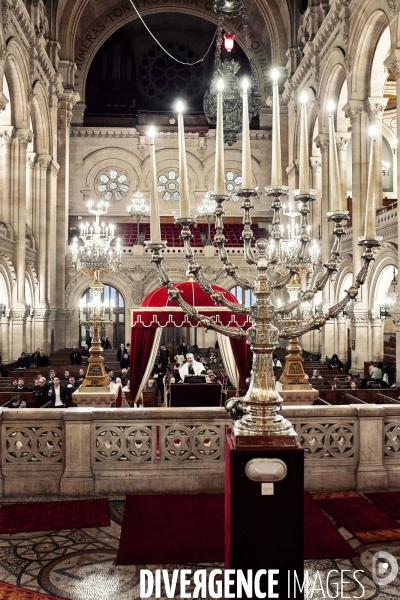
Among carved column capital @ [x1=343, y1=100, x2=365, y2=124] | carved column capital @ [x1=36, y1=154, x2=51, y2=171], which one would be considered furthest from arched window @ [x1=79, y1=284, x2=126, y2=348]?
carved column capital @ [x1=343, y1=100, x2=365, y2=124]

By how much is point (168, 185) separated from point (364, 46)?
1466cm

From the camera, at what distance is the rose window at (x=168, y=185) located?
2964 cm

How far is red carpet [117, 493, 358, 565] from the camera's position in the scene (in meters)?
4.26

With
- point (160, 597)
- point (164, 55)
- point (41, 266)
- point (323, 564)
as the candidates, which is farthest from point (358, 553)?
point (164, 55)

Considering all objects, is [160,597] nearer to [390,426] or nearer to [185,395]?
[390,426]

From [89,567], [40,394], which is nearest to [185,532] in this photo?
[89,567]

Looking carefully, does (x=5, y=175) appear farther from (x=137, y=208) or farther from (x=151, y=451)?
(x=151, y=451)

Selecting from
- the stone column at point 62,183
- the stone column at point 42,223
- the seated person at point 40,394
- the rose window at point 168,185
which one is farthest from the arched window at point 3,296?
the rose window at point 168,185

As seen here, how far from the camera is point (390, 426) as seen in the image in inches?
235

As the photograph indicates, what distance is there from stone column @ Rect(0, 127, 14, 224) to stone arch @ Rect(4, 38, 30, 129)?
601 millimetres

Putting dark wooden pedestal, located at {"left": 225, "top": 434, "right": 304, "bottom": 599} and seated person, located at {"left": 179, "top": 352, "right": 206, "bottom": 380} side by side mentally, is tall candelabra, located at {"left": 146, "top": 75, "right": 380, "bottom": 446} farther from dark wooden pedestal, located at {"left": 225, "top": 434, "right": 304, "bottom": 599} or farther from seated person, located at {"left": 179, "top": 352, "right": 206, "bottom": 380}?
seated person, located at {"left": 179, "top": 352, "right": 206, "bottom": 380}

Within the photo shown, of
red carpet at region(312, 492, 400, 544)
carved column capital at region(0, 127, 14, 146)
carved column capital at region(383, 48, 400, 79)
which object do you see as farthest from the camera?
carved column capital at region(0, 127, 14, 146)

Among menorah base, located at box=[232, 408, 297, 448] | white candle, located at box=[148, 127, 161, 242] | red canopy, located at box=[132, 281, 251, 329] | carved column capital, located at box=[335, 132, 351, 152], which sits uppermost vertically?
carved column capital, located at box=[335, 132, 351, 152]

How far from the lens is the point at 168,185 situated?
1172 inches
